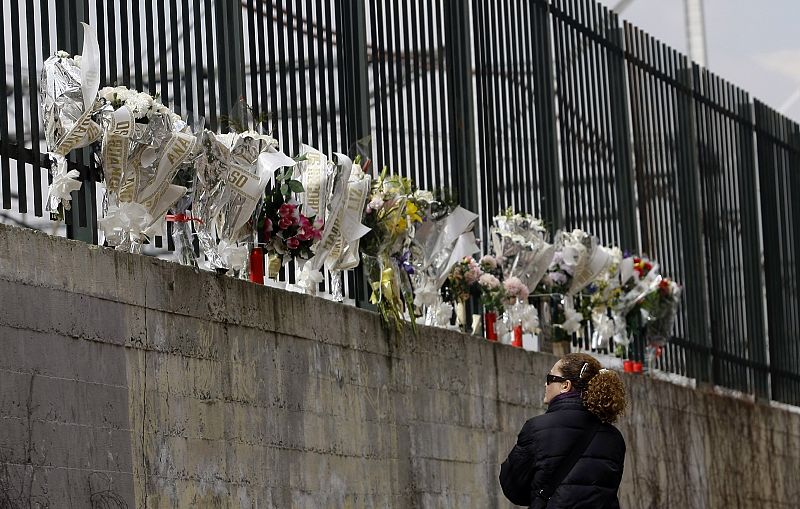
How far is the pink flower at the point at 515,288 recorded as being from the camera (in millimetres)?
11070

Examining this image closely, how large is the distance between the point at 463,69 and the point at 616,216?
8.53ft

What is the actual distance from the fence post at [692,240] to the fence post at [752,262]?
107cm

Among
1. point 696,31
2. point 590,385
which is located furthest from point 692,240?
point 590,385

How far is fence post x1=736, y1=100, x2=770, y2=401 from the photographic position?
1612cm

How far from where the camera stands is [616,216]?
1373 cm

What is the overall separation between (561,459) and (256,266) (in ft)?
7.42

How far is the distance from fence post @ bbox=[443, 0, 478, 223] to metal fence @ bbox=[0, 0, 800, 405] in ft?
0.05

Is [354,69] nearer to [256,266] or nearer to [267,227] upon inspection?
[267,227]

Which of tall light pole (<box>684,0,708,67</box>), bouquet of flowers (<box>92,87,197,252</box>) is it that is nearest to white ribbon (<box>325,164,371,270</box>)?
bouquet of flowers (<box>92,87,197,252</box>)

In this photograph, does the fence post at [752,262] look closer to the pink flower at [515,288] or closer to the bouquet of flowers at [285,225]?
the pink flower at [515,288]

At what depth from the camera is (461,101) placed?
11.5 metres

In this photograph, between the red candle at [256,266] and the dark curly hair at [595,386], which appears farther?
the red candle at [256,266]

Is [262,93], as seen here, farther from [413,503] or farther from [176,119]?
[413,503]


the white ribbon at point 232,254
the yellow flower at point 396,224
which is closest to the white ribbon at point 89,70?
the white ribbon at point 232,254
